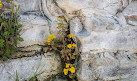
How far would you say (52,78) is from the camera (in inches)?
110

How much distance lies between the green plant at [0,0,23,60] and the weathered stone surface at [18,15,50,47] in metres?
0.11

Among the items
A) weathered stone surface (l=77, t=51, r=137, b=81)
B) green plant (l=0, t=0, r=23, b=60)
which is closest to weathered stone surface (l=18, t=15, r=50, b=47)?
green plant (l=0, t=0, r=23, b=60)

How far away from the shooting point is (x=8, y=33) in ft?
8.01

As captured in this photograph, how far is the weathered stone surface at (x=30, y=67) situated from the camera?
8.41 feet

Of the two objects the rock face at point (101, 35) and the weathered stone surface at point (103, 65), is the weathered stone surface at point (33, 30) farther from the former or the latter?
the weathered stone surface at point (103, 65)

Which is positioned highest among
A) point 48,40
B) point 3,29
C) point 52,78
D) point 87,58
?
point 3,29

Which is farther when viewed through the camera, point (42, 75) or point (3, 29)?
point (42, 75)

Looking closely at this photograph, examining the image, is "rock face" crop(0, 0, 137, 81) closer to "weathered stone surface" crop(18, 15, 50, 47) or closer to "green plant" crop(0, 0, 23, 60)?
"weathered stone surface" crop(18, 15, 50, 47)

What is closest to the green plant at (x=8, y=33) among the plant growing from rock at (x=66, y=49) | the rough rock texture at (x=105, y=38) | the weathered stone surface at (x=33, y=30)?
the weathered stone surface at (x=33, y=30)

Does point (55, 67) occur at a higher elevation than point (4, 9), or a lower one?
lower

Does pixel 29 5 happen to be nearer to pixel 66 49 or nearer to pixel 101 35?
pixel 66 49

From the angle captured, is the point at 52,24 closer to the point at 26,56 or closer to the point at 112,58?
the point at 26,56

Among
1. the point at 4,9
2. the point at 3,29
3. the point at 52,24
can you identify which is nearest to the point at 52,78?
the point at 52,24

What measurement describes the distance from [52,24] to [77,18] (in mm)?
387
